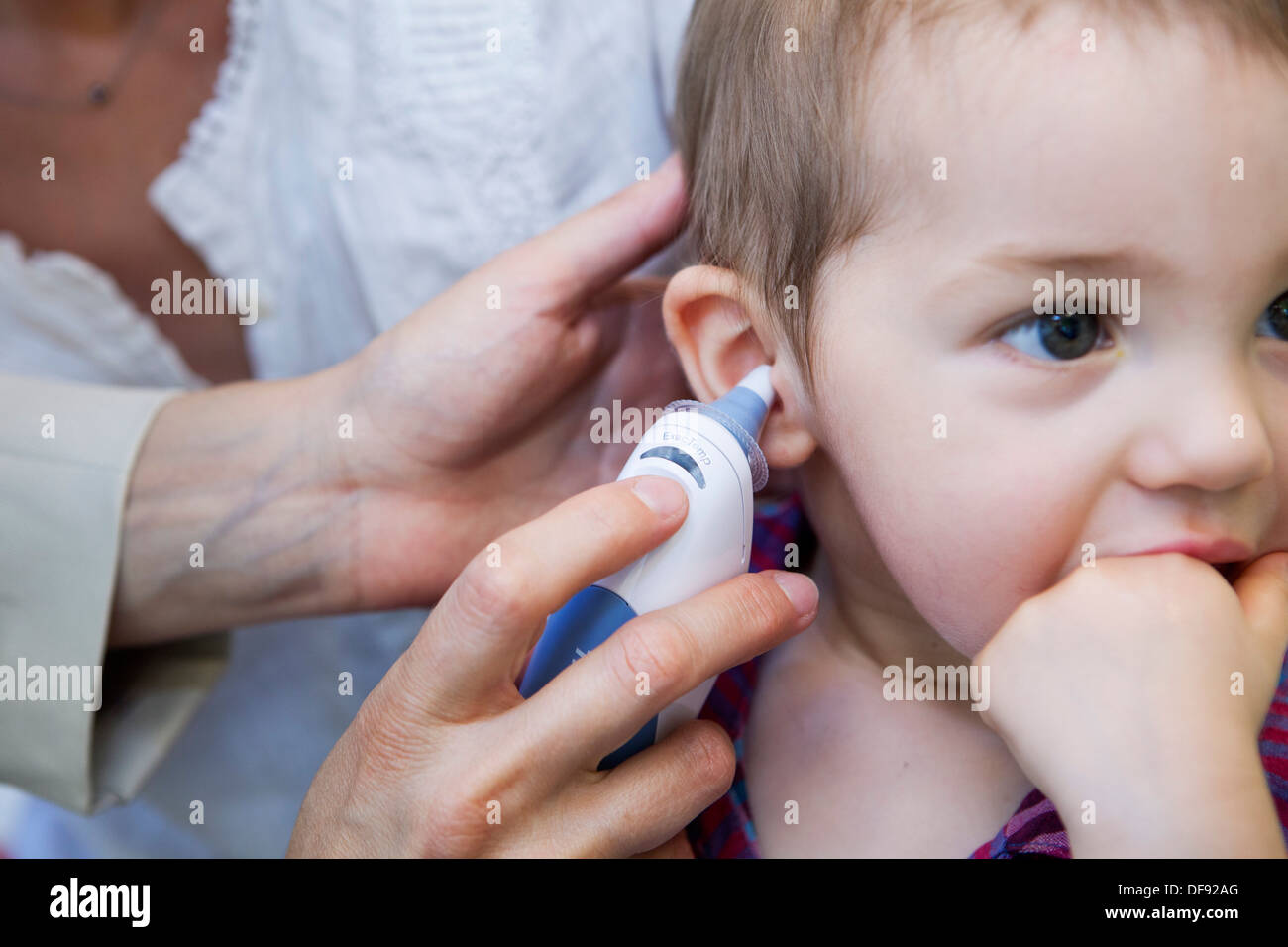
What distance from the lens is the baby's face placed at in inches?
28.0

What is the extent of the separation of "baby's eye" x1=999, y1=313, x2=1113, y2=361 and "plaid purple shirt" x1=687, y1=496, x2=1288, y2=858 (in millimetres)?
359

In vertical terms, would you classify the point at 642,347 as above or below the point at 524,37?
below

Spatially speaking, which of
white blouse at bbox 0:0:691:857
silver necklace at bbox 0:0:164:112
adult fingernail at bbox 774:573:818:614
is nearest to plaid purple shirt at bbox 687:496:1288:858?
adult fingernail at bbox 774:573:818:614

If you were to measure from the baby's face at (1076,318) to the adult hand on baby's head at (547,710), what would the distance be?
179 millimetres

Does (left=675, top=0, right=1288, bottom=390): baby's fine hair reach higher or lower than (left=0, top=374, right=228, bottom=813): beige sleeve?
higher

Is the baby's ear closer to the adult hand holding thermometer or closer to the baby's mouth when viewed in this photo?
the adult hand holding thermometer

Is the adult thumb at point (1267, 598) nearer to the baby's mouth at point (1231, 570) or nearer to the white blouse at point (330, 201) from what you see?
the baby's mouth at point (1231, 570)

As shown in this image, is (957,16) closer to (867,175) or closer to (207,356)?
(867,175)

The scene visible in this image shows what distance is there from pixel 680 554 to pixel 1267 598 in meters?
0.43

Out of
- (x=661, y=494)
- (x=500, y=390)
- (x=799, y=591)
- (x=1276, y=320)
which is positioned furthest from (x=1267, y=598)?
(x=500, y=390)

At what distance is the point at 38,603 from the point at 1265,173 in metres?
1.17

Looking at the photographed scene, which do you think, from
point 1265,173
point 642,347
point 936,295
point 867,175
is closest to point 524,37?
point 642,347

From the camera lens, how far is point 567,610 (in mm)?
844

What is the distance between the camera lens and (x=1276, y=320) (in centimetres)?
77
